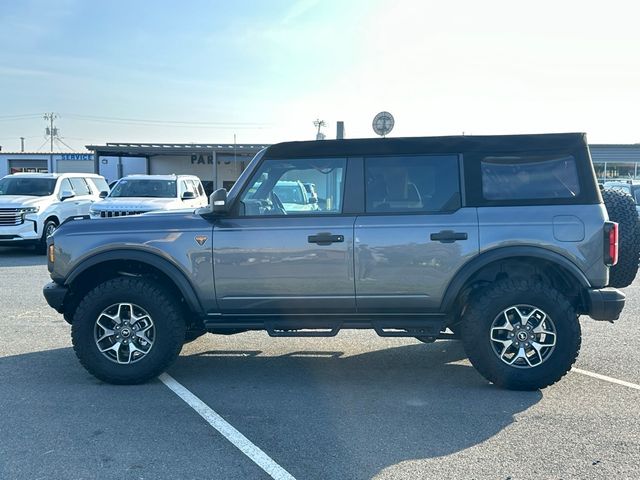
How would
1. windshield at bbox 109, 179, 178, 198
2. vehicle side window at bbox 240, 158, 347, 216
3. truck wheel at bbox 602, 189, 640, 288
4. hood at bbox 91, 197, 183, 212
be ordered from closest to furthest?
vehicle side window at bbox 240, 158, 347, 216 < truck wheel at bbox 602, 189, 640, 288 < hood at bbox 91, 197, 183, 212 < windshield at bbox 109, 179, 178, 198

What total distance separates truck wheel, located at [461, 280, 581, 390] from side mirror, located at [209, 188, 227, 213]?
2.27 meters

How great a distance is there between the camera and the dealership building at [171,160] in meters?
31.3

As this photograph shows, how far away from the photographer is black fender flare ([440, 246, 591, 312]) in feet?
15.5

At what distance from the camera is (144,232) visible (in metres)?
4.97

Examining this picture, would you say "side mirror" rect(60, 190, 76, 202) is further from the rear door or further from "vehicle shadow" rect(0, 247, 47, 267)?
the rear door

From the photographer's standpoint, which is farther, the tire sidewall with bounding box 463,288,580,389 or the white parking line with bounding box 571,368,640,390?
the white parking line with bounding box 571,368,640,390

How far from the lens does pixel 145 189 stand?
14.0 m

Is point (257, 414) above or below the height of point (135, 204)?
below

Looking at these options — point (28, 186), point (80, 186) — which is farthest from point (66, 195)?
point (80, 186)

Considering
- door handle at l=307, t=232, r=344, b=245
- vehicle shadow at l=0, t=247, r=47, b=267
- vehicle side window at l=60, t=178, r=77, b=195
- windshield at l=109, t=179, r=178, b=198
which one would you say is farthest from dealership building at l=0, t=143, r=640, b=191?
door handle at l=307, t=232, r=344, b=245

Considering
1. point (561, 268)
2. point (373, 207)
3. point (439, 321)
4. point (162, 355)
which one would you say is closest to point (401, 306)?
point (439, 321)

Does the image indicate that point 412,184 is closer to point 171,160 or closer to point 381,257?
point 381,257

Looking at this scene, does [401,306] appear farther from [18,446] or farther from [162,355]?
[18,446]

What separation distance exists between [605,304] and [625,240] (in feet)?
3.65
